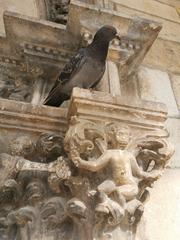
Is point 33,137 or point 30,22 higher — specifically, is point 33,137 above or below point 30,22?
below

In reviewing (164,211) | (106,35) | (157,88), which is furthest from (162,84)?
Result: (164,211)

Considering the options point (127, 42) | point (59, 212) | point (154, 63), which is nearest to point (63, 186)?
point (59, 212)

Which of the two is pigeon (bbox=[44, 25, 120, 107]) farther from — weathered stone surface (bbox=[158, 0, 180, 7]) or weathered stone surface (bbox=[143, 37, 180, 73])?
weathered stone surface (bbox=[158, 0, 180, 7])

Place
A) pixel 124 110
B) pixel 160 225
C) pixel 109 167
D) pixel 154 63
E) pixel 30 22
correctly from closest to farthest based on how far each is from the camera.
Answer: pixel 109 167, pixel 124 110, pixel 160 225, pixel 30 22, pixel 154 63

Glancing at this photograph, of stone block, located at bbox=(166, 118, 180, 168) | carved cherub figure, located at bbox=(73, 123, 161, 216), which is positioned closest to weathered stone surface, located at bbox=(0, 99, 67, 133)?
carved cherub figure, located at bbox=(73, 123, 161, 216)

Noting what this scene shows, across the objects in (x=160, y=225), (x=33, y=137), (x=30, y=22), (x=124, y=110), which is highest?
(x=124, y=110)

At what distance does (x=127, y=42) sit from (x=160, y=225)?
0.88 m

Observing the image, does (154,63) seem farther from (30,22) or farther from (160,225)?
(160,225)

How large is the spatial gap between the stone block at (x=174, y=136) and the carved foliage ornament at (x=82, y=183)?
34 centimetres

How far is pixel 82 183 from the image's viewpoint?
121 centimetres

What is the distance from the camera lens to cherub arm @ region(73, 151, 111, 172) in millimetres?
1190

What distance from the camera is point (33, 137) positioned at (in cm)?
143

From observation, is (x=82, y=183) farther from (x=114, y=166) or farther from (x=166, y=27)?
(x=166, y=27)

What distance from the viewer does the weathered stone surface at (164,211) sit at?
1407 mm
